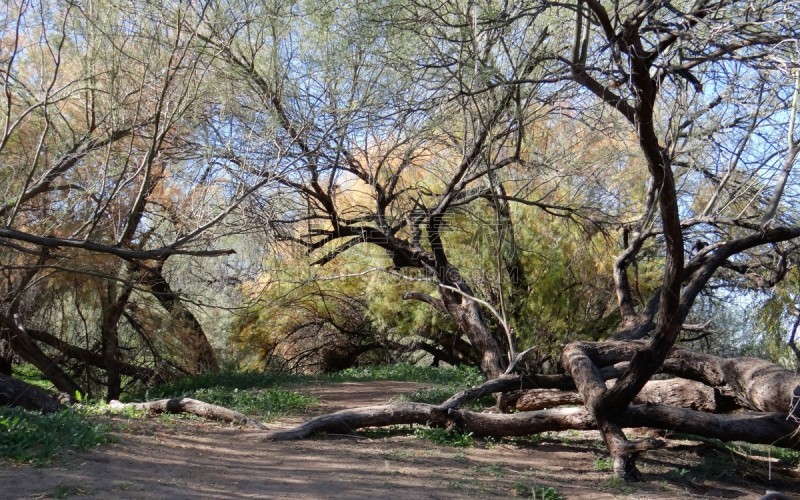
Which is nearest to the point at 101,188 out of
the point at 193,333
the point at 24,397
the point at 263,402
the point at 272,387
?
the point at 24,397

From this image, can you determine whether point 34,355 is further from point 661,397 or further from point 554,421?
point 661,397

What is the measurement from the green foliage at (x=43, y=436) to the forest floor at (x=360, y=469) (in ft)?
0.35

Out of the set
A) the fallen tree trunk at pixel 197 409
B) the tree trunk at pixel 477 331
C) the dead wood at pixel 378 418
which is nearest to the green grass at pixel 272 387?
the tree trunk at pixel 477 331

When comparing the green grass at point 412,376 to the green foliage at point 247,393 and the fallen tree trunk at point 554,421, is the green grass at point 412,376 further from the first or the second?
the fallen tree trunk at point 554,421

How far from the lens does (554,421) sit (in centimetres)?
675

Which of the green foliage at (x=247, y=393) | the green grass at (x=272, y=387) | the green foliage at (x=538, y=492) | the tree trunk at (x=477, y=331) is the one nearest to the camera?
the green foliage at (x=538, y=492)

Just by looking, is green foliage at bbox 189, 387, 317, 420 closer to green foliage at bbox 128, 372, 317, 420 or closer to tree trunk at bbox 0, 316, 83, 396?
green foliage at bbox 128, 372, 317, 420

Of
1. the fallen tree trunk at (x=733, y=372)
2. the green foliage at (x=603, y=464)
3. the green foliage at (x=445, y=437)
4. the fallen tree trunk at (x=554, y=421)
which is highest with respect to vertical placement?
the fallen tree trunk at (x=733, y=372)

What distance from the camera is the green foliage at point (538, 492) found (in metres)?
5.03

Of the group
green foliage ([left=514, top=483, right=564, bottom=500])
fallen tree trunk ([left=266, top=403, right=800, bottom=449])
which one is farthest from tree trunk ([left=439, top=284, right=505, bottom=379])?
green foliage ([left=514, top=483, right=564, bottom=500])

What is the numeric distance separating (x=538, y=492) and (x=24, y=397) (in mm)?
4979

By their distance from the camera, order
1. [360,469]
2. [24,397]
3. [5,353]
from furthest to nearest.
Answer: [5,353] → [24,397] → [360,469]

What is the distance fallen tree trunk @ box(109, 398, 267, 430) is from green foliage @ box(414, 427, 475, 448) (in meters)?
1.43

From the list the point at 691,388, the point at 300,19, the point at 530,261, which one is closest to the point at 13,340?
the point at 300,19
